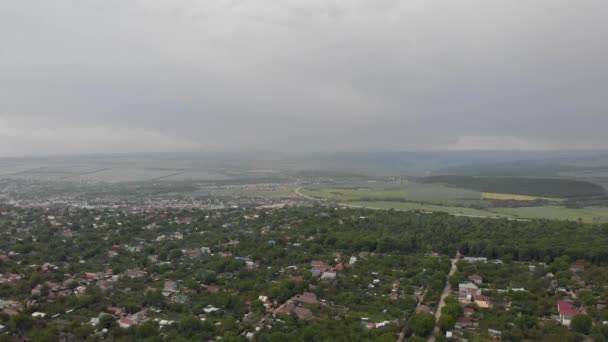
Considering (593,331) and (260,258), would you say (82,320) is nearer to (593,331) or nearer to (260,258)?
(260,258)

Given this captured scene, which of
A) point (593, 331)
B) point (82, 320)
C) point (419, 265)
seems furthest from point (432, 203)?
point (82, 320)

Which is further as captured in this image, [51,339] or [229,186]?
[229,186]

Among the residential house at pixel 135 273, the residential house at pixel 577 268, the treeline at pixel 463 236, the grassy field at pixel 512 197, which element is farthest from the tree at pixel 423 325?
the grassy field at pixel 512 197

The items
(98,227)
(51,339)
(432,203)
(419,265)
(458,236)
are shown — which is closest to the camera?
(51,339)

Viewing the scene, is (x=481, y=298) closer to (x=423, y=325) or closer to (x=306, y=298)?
(x=423, y=325)

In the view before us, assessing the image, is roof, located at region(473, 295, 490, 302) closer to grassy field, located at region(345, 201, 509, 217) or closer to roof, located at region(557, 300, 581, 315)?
roof, located at region(557, 300, 581, 315)

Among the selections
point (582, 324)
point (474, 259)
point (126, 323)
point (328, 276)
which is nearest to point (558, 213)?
point (474, 259)
